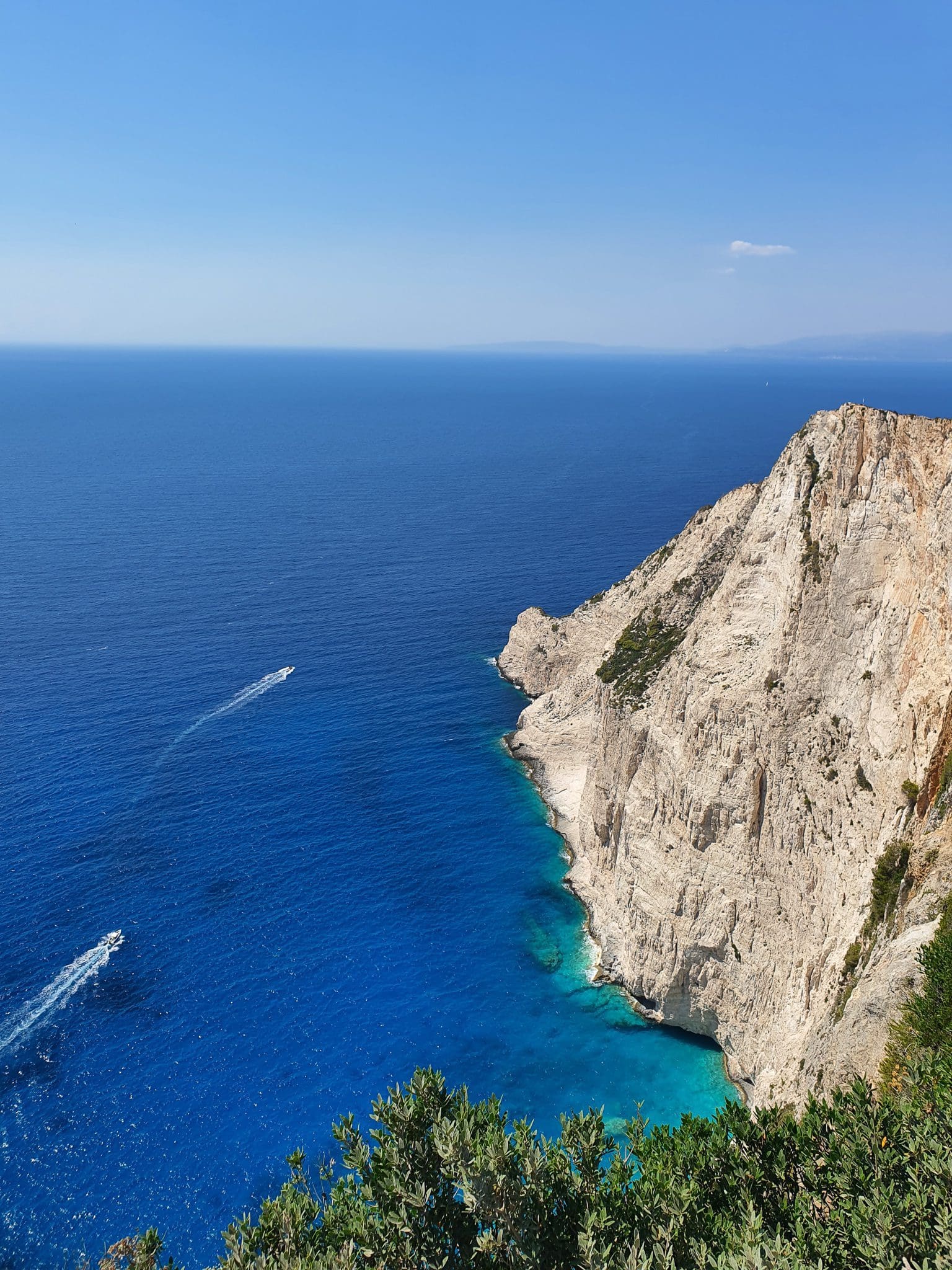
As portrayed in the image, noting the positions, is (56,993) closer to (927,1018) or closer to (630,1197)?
(630,1197)

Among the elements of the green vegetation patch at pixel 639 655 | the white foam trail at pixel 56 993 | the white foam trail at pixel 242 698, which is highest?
the green vegetation patch at pixel 639 655

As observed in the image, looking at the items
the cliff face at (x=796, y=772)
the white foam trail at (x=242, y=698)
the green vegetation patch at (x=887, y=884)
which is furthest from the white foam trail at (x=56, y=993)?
the green vegetation patch at (x=887, y=884)

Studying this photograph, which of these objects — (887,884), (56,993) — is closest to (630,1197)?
(887,884)

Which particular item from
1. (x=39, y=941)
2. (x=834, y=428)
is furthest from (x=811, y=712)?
(x=39, y=941)

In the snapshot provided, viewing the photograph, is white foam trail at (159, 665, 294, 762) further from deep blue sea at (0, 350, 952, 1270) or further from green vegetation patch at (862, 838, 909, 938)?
green vegetation patch at (862, 838, 909, 938)

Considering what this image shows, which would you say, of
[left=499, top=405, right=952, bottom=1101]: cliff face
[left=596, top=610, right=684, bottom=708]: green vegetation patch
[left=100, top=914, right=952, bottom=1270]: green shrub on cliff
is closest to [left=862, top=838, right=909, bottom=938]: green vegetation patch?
[left=499, top=405, right=952, bottom=1101]: cliff face

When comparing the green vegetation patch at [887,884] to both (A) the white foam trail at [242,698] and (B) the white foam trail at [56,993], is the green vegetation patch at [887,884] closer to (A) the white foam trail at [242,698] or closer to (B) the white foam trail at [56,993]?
(B) the white foam trail at [56,993]
